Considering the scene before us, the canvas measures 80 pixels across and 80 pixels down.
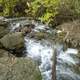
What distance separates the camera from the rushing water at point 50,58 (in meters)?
6.90

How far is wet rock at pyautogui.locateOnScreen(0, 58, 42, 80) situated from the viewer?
14.8 feet

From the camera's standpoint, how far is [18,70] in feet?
15.2

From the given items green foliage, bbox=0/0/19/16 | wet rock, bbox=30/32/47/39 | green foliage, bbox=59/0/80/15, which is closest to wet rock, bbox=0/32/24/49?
wet rock, bbox=30/32/47/39

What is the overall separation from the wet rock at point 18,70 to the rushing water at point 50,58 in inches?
77.9

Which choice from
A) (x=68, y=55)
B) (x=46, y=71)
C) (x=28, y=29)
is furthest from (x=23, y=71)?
(x=28, y=29)

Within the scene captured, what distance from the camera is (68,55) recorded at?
8242mm

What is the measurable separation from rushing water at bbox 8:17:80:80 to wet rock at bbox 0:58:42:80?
1.98 meters

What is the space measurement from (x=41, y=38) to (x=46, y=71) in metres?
2.84

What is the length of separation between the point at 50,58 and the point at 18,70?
3.45m

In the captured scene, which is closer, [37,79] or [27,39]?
[37,79]

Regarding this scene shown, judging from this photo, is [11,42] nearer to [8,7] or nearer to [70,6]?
[70,6]

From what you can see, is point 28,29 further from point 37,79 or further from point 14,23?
point 37,79

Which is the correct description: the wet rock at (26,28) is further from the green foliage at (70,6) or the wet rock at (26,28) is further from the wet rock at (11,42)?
the wet rock at (11,42)

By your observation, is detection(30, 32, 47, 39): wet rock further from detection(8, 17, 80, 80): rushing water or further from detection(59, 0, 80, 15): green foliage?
detection(59, 0, 80, 15): green foliage
